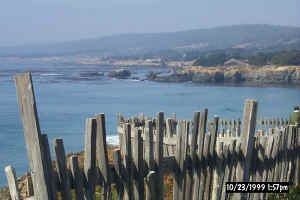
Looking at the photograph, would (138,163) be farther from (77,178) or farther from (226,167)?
(226,167)

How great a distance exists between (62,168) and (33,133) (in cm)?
40

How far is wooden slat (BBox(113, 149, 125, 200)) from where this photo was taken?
12.6 feet

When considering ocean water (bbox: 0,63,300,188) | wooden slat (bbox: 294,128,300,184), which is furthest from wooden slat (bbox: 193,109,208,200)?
ocean water (bbox: 0,63,300,188)

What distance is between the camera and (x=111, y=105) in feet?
126

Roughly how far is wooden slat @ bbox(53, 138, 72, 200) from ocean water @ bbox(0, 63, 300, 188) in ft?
40.0

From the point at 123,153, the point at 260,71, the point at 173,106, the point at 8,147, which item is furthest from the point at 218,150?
the point at 260,71

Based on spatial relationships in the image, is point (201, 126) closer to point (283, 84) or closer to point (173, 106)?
point (173, 106)

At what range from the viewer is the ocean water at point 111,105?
23.1 m

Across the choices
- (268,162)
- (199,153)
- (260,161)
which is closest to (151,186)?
(199,153)

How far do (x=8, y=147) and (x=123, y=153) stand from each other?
710 inches

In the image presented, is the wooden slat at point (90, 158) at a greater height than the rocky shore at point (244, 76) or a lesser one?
greater

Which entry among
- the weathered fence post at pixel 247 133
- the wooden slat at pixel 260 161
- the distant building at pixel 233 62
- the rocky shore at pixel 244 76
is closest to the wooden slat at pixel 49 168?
the weathered fence post at pixel 247 133

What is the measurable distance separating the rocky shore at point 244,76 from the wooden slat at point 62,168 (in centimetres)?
5323

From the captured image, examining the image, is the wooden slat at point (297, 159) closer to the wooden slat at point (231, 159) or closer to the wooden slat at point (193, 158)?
the wooden slat at point (231, 159)
